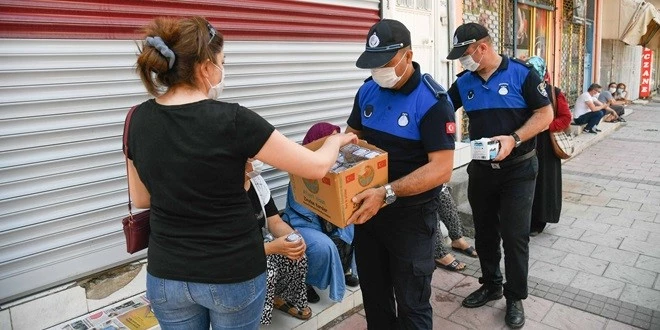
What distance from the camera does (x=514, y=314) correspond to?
125 inches

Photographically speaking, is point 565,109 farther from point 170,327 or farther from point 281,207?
point 170,327

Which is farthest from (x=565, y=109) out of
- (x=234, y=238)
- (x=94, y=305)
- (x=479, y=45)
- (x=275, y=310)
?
(x=94, y=305)

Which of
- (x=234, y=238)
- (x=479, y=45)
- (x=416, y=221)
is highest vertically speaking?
(x=479, y=45)

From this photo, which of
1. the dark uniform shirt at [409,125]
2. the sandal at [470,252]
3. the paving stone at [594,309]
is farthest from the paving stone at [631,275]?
the dark uniform shirt at [409,125]

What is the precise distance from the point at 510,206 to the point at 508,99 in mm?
715

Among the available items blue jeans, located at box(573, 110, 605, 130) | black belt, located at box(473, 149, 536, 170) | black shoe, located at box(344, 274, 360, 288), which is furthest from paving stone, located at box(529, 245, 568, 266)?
blue jeans, located at box(573, 110, 605, 130)

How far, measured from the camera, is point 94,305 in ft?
9.35

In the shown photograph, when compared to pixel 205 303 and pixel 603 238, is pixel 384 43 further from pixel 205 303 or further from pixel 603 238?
pixel 603 238

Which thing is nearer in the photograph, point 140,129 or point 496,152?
point 140,129

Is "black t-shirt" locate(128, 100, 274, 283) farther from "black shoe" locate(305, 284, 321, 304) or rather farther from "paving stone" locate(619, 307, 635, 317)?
"paving stone" locate(619, 307, 635, 317)

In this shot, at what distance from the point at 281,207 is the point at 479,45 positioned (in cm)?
210

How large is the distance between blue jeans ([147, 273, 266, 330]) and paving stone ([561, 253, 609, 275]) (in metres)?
3.43

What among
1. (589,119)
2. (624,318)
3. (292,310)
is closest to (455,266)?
(624,318)

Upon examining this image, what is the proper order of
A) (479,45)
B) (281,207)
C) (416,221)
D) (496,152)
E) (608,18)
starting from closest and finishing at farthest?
(416,221)
(496,152)
(479,45)
(281,207)
(608,18)
